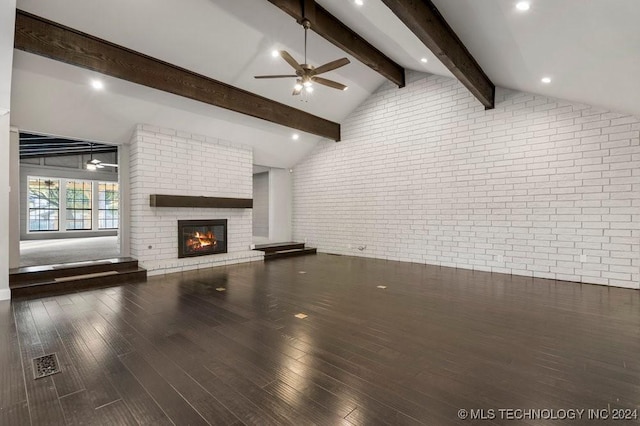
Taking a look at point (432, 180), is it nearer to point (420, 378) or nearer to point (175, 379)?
point (420, 378)

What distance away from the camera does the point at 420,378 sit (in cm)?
203

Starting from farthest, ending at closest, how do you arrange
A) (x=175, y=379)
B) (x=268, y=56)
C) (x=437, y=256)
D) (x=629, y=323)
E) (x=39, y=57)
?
(x=437, y=256) → (x=268, y=56) → (x=39, y=57) → (x=629, y=323) → (x=175, y=379)

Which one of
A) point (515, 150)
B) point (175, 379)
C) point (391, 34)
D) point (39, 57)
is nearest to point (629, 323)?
point (515, 150)

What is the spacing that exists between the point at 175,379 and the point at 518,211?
579 centimetres

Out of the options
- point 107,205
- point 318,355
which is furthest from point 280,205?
point 107,205

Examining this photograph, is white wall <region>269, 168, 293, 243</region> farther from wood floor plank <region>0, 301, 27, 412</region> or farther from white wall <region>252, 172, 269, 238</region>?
wood floor plank <region>0, 301, 27, 412</region>

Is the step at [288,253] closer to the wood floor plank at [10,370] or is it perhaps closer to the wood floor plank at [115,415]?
the wood floor plank at [10,370]

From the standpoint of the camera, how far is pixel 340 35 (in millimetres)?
4820

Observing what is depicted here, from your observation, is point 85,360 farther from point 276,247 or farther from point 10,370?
point 276,247

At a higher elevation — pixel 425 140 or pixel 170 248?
pixel 425 140

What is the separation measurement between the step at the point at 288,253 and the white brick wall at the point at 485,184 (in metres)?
0.46

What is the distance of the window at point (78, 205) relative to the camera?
1080cm

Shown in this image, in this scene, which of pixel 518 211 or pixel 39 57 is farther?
pixel 518 211

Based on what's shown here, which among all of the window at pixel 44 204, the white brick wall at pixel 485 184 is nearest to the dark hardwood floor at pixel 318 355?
the white brick wall at pixel 485 184
